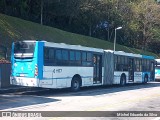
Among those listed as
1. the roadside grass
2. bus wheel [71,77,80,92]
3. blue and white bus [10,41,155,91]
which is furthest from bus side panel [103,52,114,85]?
the roadside grass

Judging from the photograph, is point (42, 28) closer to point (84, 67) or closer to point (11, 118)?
point (84, 67)

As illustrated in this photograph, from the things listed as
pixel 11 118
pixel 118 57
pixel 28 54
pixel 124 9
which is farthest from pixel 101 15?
pixel 11 118

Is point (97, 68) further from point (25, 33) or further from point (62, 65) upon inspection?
point (25, 33)

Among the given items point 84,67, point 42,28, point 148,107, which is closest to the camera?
point 148,107

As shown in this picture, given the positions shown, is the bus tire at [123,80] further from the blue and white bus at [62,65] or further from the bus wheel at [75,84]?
the bus wheel at [75,84]

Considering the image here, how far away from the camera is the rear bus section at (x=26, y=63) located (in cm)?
1938

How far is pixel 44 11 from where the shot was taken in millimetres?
46969

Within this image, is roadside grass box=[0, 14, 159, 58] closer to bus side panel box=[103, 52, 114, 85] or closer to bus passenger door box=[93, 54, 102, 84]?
bus passenger door box=[93, 54, 102, 84]

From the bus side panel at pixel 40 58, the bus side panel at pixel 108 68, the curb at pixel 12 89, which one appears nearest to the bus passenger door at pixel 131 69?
the bus side panel at pixel 108 68

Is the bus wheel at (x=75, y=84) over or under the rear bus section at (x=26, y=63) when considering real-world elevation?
under

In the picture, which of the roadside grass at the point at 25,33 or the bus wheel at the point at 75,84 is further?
the roadside grass at the point at 25,33

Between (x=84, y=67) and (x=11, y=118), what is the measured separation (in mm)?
12541

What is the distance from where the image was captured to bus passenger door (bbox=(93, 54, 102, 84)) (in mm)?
25203

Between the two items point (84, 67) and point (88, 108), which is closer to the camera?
point (88, 108)
